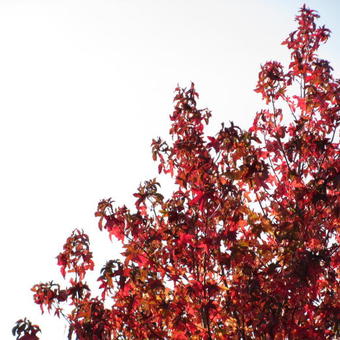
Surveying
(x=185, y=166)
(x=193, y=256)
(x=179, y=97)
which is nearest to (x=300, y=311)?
(x=193, y=256)

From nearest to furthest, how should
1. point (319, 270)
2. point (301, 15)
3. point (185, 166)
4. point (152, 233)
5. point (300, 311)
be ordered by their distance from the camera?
point (319, 270), point (300, 311), point (152, 233), point (185, 166), point (301, 15)

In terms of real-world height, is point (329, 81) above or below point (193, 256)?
above

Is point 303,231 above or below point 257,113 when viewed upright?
below

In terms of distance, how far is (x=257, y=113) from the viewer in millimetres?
5770

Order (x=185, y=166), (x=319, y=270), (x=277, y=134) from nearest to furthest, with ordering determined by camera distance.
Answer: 1. (x=319, y=270)
2. (x=185, y=166)
3. (x=277, y=134)

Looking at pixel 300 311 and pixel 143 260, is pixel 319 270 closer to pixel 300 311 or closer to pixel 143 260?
pixel 300 311

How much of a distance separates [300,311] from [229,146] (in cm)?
216

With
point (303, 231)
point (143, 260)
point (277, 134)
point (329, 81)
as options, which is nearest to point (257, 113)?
point (277, 134)

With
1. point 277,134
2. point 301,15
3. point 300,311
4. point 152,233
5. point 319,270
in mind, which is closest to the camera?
point 319,270

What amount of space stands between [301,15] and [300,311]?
5241 millimetres

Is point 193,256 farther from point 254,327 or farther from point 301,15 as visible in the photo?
point 301,15

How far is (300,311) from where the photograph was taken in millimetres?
4137

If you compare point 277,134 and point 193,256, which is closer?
point 193,256

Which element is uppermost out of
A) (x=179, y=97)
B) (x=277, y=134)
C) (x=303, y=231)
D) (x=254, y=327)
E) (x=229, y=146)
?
(x=179, y=97)
